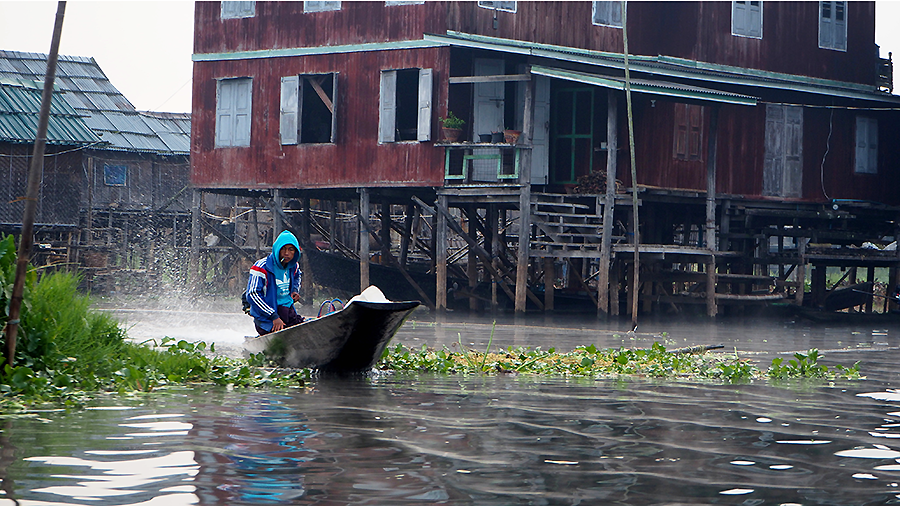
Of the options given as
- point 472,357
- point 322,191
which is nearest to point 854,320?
point 322,191

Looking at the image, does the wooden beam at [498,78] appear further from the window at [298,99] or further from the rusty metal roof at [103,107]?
the rusty metal roof at [103,107]

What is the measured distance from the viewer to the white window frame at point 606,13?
917 inches

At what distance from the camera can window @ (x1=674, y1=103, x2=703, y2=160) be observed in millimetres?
22781

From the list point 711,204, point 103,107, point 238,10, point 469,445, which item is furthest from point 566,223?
point 103,107

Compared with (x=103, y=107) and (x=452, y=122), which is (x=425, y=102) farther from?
(x=103, y=107)

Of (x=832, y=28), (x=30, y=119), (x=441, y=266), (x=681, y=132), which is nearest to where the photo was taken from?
(x=441, y=266)

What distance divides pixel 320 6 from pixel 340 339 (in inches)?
576

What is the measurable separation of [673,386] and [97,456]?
6.07 meters

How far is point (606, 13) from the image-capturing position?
920 inches

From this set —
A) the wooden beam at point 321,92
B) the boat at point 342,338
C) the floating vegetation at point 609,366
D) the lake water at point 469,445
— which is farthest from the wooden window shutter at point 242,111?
the lake water at point 469,445

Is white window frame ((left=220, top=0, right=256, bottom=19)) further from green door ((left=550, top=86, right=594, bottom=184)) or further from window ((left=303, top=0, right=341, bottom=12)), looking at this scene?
→ green door ((left=550, top=86, right=594, bottom=184))

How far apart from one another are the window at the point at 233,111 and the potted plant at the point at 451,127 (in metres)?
5.18

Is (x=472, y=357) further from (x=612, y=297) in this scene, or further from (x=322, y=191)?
(x=322, y=191)

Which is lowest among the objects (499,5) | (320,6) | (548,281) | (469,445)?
(469,445)
